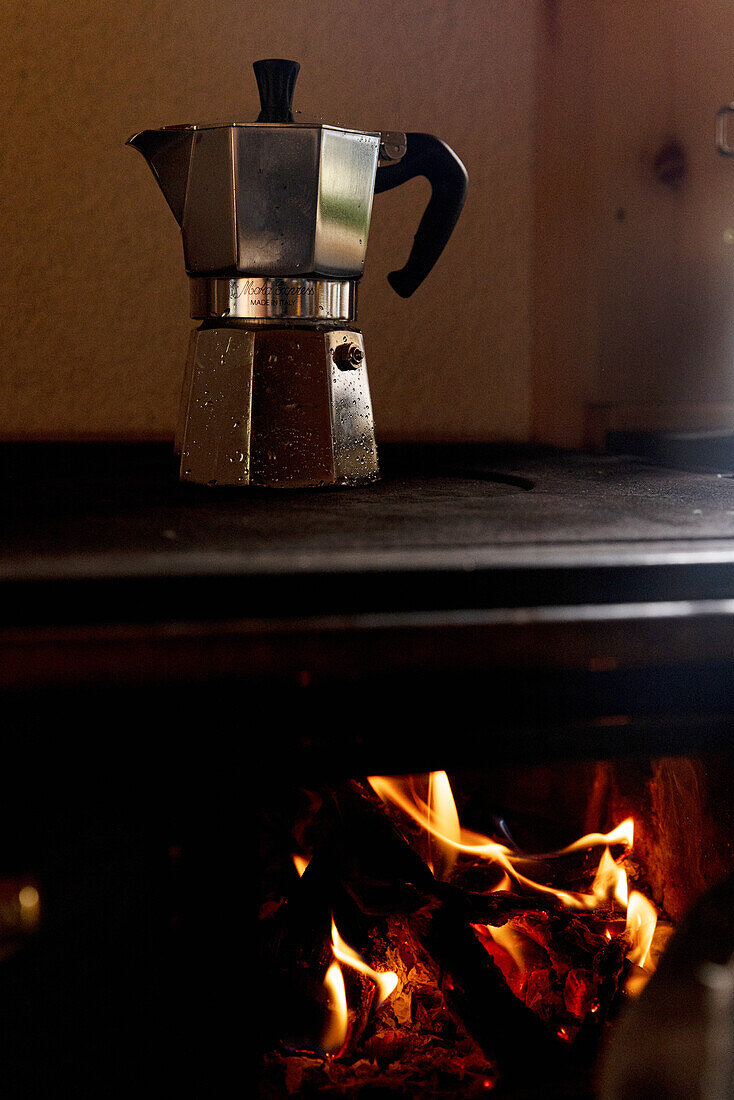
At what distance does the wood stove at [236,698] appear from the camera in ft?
1.47

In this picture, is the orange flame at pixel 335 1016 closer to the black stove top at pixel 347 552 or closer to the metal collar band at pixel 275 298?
the black stove top at pixel 347 552

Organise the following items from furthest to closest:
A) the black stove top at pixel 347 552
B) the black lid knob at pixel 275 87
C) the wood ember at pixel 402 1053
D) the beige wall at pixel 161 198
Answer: the beige wall at pixel 161 198, the black lid knob at pixel 275 87, the wood ember at pixel 402 1053, the black stove top at pixel 347 552

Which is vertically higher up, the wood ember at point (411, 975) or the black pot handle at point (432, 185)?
the black pot handle at point (432, 185)

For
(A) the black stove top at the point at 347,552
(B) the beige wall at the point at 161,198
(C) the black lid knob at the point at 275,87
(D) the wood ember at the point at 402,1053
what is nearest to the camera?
(A) the black stove top at the point at 347,552

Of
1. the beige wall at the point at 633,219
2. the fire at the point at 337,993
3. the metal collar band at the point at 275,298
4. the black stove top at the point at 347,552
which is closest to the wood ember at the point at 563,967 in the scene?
the fire at the point at 337,993

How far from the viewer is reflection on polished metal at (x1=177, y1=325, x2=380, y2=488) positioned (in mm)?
736

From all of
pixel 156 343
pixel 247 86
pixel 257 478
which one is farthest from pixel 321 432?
pixel 247 86

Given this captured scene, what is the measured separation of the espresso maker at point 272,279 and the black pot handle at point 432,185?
0.03 meters

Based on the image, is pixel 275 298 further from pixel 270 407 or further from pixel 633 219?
pixel 633 219

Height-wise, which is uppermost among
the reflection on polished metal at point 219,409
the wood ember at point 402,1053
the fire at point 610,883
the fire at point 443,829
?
the reflection on polished metal at point 219,409

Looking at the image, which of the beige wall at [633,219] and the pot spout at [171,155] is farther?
the beige wall at [633,219]

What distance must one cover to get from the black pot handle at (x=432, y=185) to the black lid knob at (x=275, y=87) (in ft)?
0.30

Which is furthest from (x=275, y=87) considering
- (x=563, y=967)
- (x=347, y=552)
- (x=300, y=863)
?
(x=563, y=967)

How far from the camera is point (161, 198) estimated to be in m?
1.07
